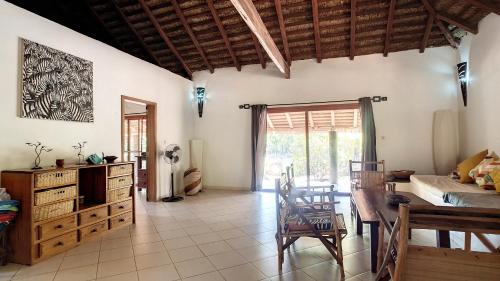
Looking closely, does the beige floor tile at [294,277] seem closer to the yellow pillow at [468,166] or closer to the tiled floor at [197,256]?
the tiled floor at [197,256]

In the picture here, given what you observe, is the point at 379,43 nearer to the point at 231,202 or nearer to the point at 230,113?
the point at 230,113

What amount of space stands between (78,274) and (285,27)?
488 cm

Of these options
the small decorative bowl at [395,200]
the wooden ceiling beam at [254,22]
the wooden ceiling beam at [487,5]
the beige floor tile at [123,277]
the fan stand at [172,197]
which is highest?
the wooden ceiling beam at [487,5]

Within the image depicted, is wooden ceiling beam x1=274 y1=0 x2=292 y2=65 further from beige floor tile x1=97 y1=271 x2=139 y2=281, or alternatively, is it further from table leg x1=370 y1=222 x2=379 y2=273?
beige floor tile x1=97 y1=271 x2=139 y2=281

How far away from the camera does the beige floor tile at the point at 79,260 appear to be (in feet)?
8.24

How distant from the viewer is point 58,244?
2.77 meters

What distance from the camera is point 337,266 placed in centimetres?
240

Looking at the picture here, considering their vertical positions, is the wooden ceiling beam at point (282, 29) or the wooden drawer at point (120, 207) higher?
the wooden ceiling beam at point (282, 29)

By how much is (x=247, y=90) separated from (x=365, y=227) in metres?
4.01

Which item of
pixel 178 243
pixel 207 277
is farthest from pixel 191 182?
pixel 207 277

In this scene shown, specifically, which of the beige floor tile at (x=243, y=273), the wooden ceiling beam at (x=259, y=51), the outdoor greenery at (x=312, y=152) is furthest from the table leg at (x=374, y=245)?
the wooden ceiling beam at (x=259, y=51)

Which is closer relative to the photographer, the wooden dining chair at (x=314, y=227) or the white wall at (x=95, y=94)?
the wooden dining chair at (x=314, y=227)

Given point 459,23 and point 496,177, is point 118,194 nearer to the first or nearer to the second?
point 496,177

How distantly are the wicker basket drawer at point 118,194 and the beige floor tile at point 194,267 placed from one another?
158 centimetres
